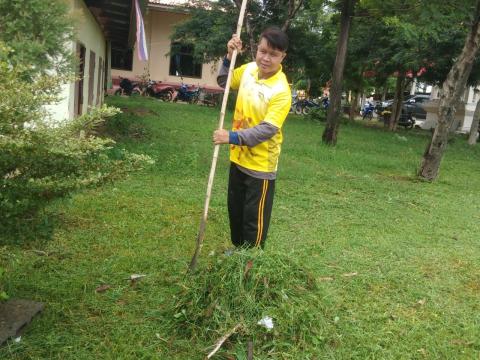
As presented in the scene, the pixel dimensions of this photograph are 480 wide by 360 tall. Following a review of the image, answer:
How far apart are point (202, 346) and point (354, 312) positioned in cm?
115

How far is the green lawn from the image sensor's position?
9.84 ft

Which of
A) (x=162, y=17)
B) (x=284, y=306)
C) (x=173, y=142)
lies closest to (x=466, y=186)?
(x=173, y=142)

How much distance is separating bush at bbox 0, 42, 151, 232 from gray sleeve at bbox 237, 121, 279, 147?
67 centimetres

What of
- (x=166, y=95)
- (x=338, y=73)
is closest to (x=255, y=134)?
(x=338, y=73)

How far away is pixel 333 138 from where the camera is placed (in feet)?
40.0

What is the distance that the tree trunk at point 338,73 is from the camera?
11.4m

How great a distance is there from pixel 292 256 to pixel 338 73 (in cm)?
892

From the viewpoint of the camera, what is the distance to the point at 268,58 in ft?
10.8

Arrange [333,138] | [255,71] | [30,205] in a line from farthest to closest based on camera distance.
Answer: [333,138] → [255,71] → [30,205]

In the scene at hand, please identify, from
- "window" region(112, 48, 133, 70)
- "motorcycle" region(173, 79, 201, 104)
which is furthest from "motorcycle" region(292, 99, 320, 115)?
"window" region(112, 48, 133, 70)

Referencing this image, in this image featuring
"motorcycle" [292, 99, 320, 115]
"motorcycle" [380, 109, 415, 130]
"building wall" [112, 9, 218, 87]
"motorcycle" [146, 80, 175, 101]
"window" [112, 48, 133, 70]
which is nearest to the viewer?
"motorcycle" [380, 109, 415, 130]

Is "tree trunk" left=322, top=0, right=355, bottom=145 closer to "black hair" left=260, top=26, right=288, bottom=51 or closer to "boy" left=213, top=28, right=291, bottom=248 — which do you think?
"boy" left=213, top=28, right=291, bottom=248

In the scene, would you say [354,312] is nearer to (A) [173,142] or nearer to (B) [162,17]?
(A) [173,142]

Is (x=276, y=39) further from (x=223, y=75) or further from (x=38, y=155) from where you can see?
(x=38, y=155)
